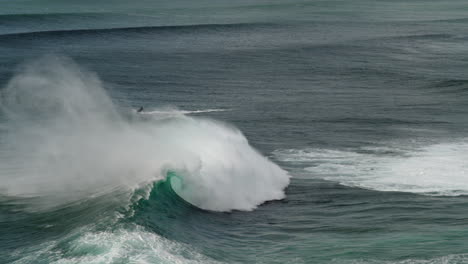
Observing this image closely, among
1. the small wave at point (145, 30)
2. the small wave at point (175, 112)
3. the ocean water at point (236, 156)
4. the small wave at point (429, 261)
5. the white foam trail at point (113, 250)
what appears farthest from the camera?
the small wave at point (145, 30)

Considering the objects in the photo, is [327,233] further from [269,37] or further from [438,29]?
[438,29]

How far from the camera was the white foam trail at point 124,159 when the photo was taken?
3991 centimetres

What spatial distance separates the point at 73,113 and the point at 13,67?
34310mm

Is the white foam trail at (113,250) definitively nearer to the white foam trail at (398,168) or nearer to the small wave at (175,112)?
the white foam trail at (398,168)

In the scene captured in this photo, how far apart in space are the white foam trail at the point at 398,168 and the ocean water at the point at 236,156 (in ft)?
0.46

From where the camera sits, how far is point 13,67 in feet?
278

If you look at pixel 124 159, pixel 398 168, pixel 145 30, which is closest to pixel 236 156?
pixel 124 159

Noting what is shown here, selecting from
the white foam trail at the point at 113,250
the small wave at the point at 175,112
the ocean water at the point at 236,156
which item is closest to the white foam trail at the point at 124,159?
the ocean water at the point at 236,156

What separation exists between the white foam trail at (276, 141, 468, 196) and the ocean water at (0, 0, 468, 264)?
5.5 inches

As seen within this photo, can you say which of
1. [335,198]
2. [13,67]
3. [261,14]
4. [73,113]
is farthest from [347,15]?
[335,198]

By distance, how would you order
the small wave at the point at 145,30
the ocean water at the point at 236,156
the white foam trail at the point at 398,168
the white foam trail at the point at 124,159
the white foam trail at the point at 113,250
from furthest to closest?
the small wave at the point at 145,30
the white foam trail at the point at 398,168
the white foam trail at the point at 124,159
the ocean water at the point at 236,156
the white foam trail at the point at 113,250

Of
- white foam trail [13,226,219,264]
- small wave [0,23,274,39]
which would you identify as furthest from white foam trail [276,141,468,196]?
small wave [0,23,274,39]

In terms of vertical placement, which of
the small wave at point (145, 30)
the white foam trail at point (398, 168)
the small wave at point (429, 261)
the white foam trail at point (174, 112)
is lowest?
the small wave at point (145, 30)

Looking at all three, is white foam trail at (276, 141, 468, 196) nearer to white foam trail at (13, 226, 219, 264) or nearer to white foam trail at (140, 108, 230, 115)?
white foam trail at (140, 108, 230, 115)
